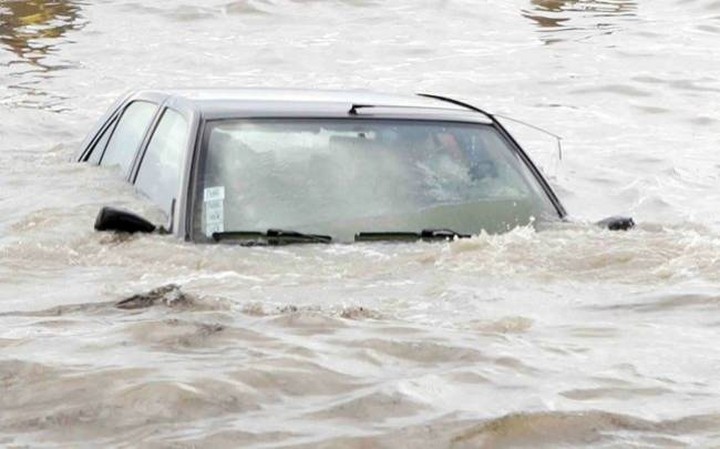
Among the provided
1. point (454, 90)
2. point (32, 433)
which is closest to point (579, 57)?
point (454, 90)

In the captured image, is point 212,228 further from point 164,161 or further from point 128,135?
point 128,135

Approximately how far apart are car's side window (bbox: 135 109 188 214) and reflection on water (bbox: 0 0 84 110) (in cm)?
902

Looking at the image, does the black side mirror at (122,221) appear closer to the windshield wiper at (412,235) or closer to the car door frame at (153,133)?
the car door frame at (153,133)

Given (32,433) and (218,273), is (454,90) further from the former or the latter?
(32,433)

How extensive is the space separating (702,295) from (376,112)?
1.68m

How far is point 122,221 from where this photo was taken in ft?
24.3

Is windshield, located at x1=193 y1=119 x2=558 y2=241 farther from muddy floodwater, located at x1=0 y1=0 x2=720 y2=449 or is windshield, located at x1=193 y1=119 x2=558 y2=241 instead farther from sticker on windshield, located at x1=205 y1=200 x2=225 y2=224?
muddy floodwater, located at x1=0 y1=0 x2=720 y2=449

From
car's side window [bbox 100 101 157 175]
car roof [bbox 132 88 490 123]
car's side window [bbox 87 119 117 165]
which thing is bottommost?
car's side window [bbox 87 119 117 165]

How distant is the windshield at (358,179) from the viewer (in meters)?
7.46

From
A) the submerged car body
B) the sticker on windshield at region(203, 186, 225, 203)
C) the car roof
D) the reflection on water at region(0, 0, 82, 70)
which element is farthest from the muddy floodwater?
the reflection on water at region(0, 0, 82, 70)

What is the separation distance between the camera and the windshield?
746 cm

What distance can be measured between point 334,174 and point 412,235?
0.44 metres

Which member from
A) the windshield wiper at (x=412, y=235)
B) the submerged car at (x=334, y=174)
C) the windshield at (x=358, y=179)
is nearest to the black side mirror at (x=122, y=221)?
the submerged car at (x=334, y=174)

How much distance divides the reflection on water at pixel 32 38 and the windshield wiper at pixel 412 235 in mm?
10345
